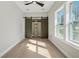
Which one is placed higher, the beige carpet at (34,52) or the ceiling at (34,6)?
the ceiling at (34,6)

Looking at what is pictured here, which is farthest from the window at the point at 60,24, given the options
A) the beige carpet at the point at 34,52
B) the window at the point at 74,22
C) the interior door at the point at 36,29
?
the interior door at the point at 36,29

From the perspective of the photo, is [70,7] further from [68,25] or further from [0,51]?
[0,51]

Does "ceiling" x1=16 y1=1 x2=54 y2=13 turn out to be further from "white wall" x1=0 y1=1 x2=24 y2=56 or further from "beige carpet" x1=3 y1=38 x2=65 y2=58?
"beige carpet" x1=3 y1=38 x2=65 y2=58

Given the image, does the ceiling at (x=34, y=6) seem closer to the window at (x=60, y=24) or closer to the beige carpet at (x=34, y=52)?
the window at (x=60, y=24)

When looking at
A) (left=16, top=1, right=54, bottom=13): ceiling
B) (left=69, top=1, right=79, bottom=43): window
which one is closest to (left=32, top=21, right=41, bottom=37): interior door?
(left=16, top=1, right=54, bottom=13): ceiling

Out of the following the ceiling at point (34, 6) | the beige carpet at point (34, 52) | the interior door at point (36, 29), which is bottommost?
the beige carpet at point (34, 52)

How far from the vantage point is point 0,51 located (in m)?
4.43

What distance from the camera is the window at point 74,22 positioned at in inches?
152

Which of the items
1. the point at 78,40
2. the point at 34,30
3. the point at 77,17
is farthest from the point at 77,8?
the point at 34,30

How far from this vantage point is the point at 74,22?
400 cm

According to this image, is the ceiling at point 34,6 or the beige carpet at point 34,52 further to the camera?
the ceiling at point 34,6

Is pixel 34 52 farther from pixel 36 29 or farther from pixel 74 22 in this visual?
pixel 36 29

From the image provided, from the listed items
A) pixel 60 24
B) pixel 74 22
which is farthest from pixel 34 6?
pixel 74 22

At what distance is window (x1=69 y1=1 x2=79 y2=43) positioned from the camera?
3.85m
